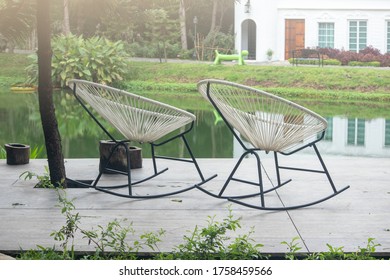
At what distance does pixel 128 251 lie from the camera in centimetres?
314

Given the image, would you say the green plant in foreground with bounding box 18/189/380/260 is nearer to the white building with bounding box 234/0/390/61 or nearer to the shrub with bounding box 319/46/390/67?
the shrub with bounding box 319/46/390/67

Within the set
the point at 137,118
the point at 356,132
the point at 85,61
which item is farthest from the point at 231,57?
the point at 137,118

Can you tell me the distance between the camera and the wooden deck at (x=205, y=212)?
3.38m

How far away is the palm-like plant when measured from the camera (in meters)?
5.16

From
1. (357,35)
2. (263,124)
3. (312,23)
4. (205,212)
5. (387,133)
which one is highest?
(312,23)

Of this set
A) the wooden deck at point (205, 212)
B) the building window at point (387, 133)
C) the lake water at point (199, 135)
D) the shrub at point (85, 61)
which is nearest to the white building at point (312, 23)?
the shrub at point (85, 61)

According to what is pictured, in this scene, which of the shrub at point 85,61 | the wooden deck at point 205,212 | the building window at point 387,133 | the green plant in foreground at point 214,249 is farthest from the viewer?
the shrub at point 85,61

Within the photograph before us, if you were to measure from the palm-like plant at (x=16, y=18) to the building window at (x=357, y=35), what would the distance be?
16.8m

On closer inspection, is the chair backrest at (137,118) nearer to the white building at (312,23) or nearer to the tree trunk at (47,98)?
the tree trunk at (47,98)

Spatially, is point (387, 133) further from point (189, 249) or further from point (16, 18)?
point (189, 249)

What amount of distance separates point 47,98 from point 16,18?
98cm

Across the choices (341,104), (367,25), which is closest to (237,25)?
(367,25)

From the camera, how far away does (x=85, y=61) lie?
1786cm

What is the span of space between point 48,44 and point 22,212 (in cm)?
104
